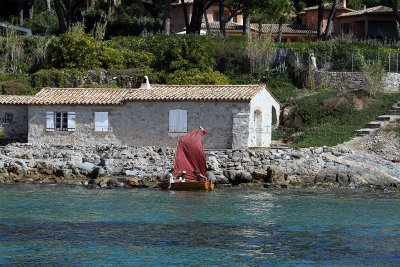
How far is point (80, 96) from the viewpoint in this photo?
50250 mm

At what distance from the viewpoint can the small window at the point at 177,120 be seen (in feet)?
159

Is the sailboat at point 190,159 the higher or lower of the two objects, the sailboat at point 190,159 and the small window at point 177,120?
the lower

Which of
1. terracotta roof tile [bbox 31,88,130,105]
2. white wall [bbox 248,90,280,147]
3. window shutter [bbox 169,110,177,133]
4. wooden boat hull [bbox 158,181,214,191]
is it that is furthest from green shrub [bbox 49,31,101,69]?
wooden boat hull [bbox 158,181,214,191]

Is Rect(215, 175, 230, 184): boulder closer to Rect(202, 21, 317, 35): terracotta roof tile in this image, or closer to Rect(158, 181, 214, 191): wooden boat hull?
Rect(158, 181, 214, 191): wooden boat hull

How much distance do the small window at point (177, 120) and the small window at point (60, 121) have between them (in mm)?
4862

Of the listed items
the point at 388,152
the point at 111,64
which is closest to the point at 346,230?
the point at 388,152

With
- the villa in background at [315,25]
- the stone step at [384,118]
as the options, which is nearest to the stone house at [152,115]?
the stone step at [384,118]

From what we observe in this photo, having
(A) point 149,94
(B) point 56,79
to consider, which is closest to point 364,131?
(A) point 149,94

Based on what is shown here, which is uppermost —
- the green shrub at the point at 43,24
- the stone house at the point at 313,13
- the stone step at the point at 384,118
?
the stone house at the point at 313,13

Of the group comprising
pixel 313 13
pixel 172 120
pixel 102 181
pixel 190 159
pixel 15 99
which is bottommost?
pixel 102 181

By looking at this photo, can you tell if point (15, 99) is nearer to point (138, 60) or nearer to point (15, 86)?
point (15, 86)

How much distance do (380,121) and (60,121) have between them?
15.6 metres

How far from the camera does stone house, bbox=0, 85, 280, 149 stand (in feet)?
157

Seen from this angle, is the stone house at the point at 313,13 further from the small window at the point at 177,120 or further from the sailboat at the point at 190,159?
the sailboat at the point at 190,159
